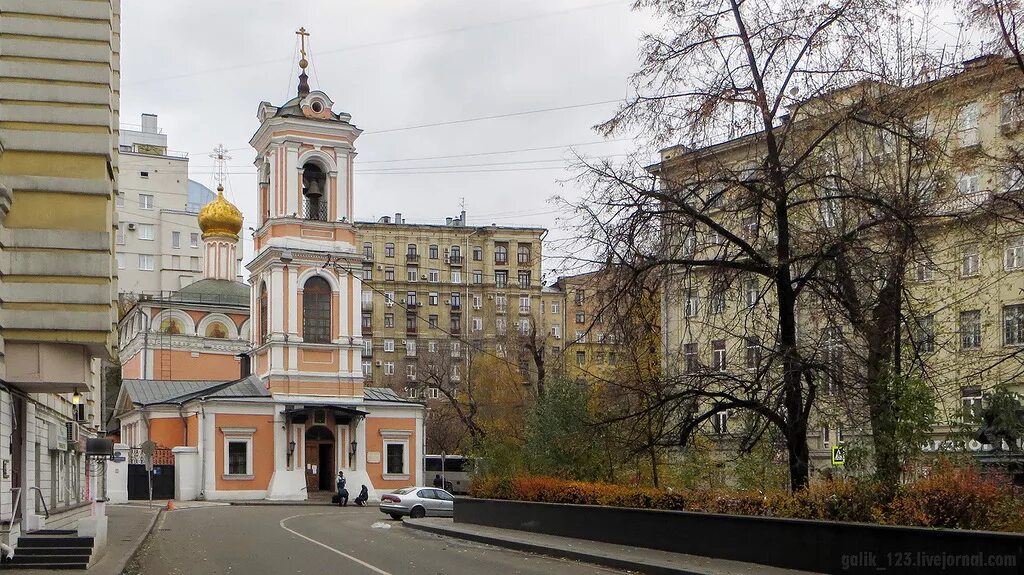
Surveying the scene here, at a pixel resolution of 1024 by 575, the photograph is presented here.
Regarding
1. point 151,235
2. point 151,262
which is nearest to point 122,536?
point 151,235

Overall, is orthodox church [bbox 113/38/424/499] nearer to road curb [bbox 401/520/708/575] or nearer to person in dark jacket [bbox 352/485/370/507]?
person in dark jacket [bbox 352/485/370/507]

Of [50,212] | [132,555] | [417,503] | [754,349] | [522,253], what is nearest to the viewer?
[50,212]

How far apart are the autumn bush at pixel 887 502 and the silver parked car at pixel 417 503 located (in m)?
20.5

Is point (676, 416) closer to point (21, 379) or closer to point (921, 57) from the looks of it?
point (921, 57)

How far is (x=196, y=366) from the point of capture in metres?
77.1

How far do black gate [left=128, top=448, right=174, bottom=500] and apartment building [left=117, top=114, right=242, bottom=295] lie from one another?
162 ft

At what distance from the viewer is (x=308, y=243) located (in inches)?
2325

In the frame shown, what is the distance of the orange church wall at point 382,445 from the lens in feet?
200

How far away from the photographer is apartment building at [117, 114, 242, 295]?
106812mm

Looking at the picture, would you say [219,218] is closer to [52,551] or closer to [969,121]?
[969,121]

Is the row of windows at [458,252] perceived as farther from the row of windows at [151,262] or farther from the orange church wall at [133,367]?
the orange church wall at [133,367]

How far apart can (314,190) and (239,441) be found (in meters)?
13.0

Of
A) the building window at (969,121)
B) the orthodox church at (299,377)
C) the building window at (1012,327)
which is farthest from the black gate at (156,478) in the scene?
the building window at (969,121)

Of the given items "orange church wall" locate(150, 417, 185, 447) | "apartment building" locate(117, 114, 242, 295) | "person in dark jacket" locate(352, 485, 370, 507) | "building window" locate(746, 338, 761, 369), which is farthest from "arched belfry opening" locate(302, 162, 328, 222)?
"apartment building" locate(117, 114, 242, 295)
